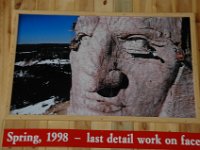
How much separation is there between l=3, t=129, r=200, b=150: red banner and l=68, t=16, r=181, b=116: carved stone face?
0.09 m

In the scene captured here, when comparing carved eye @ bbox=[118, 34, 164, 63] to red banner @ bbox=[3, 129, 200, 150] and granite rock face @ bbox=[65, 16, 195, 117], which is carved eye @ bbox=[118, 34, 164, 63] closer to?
granite rock face @ bbox=[65, 16, 195, 117]

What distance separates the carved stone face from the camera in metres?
1.45

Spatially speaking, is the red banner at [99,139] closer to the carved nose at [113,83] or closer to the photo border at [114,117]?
the photo border at [114,117]

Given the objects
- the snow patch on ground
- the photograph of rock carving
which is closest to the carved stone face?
the photograph of rock carving

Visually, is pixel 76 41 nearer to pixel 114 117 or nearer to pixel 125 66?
pixel 125 66

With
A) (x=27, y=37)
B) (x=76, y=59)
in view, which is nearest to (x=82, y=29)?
(x=76, y=59)

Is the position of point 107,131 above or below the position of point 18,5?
below

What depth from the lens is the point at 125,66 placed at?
1.51 meters

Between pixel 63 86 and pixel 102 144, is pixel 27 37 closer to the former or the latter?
pixel 63 86

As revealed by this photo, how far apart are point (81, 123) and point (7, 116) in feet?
1.07

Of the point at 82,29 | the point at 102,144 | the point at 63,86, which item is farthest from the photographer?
the point at 82,29

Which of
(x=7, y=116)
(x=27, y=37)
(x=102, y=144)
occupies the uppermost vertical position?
(x=27, y=37)

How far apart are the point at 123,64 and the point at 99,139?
1.18 ft

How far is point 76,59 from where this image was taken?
153 cm
